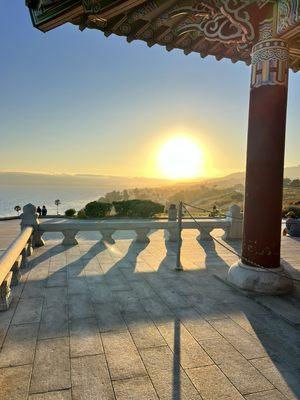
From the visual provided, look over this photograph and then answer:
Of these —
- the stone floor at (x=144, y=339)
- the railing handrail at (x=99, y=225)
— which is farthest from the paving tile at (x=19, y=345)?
the railing handrail at (x=99, y=225)

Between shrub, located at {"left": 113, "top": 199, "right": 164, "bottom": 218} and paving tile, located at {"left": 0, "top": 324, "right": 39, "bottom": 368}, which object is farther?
shrub, located at {"left": 113, "top": 199, "right": 164, "bottom": 218}

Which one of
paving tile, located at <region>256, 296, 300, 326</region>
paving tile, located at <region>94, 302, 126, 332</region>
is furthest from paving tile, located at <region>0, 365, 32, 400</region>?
paving tile, located at <region>256, 296, 300, 326</region>

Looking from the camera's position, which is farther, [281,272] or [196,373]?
[281,272]

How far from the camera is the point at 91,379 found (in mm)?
3543

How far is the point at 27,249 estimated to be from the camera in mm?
9188

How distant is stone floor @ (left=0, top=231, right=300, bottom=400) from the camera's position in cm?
344

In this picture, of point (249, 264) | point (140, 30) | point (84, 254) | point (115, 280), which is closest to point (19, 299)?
point (115, 280)

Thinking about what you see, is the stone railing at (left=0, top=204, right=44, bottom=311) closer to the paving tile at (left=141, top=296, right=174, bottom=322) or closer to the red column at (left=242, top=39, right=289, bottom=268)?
the paving tile at (left=141, top=296, right=174, bottom=322)

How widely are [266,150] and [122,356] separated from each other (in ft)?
15.0

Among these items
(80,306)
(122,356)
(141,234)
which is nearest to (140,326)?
(122,356)

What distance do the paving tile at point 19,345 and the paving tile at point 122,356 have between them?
0.99 metres

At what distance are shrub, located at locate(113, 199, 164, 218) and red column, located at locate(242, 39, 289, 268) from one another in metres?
18.2

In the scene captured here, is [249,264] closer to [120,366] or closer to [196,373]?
[196,373]

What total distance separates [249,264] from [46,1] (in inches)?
244
